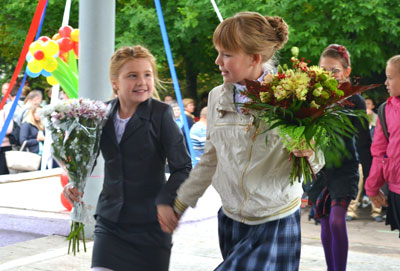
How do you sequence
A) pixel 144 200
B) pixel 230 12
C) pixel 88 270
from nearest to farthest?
pixel 144 200 < pixel 88 270 < pixel 230 12

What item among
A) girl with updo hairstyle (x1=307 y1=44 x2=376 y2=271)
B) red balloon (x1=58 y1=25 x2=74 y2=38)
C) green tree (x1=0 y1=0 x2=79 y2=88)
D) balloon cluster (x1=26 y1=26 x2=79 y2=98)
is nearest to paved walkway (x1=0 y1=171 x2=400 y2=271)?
girl with updo hairstyle (x1=307 y1=44 x2=376 y2=271)

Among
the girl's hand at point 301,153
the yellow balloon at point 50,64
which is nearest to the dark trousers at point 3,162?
the yellow balloon at point 50,64

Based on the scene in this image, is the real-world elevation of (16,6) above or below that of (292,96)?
above

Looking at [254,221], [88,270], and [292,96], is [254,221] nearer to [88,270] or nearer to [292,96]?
[292,96]

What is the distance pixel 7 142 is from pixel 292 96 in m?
9.63

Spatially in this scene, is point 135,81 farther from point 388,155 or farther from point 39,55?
point 39,55

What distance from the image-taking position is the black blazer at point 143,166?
391cm

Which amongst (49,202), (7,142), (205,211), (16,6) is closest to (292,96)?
(205,211)

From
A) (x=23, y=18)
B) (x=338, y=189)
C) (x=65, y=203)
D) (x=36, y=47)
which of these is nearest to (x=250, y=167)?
(x=338, y=189)

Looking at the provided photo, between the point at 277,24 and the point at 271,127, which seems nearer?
the point at 271,127

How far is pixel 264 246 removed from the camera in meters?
3.37

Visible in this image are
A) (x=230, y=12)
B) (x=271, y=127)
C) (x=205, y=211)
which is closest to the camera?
(x=271, y=127)

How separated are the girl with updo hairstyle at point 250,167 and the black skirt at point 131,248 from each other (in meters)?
0.49

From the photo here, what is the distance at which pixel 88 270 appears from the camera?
603 cm
